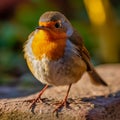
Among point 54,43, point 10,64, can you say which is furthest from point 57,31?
point 10,64

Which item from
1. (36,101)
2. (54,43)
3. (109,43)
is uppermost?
(54,43)

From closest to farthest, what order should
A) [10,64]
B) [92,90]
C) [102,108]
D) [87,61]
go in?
[102,108] → [87,61] → [92,90] → [10,64]

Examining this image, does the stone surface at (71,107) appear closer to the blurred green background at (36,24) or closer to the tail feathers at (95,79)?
the tail feathers at (95,79)

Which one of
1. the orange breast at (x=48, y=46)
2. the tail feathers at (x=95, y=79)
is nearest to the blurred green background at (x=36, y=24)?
the tail feathers at (x=95, y=79)

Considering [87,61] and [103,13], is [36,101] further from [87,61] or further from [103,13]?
[103,13]

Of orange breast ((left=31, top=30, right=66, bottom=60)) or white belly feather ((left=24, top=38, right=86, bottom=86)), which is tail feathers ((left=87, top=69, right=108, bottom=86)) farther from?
orange breast ((left=31, top=30, right=66, bottom=60))

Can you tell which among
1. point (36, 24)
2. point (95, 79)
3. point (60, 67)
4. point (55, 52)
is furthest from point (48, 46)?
point (36, 24)

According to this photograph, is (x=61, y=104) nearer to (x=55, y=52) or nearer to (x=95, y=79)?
(x=55, y=52)
